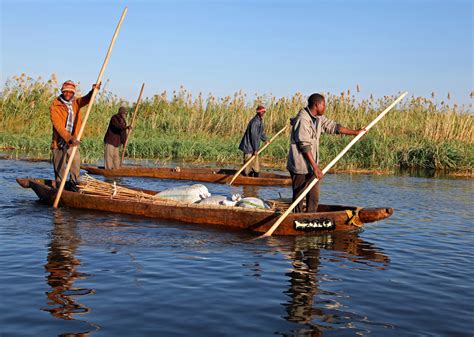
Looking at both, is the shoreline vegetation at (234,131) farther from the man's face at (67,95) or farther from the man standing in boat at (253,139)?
the man's face at (67,95)

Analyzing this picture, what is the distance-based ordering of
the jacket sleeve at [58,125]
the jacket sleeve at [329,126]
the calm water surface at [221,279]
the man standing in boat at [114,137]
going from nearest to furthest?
the calm water surface at [221,279]
the jacket sleeve at [329,126]
the jacket sleeve at [58,125]
the man standing in boat at [114,137]

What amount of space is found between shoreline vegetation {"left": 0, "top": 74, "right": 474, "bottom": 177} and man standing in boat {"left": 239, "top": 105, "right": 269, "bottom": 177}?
132 inches

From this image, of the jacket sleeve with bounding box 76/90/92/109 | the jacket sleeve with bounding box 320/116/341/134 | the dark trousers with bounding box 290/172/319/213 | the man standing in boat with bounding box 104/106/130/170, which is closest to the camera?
the dark trousers with bounding box 290/172/319/213

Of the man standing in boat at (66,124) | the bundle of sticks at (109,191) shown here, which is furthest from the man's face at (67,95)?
the bundle of sticks at (109,191)

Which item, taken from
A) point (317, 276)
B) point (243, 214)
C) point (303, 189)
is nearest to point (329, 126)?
point (303, 189)

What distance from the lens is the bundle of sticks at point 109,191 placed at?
316 inches

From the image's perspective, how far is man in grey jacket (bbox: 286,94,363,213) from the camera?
6.63 metres

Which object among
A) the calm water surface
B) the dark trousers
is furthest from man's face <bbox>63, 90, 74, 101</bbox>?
the dark trousers

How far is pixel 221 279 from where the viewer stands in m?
4.95

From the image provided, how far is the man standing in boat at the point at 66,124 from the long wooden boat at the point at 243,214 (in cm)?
39

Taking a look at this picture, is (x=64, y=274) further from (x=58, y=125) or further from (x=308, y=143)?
(x=58, y=125)

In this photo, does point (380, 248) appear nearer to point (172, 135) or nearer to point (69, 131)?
point (69, 131)

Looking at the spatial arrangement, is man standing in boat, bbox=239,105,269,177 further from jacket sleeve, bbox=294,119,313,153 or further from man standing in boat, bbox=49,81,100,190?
jacket sleeve, bbox=294,119,313,153

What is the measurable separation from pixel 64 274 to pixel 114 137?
303 inches
